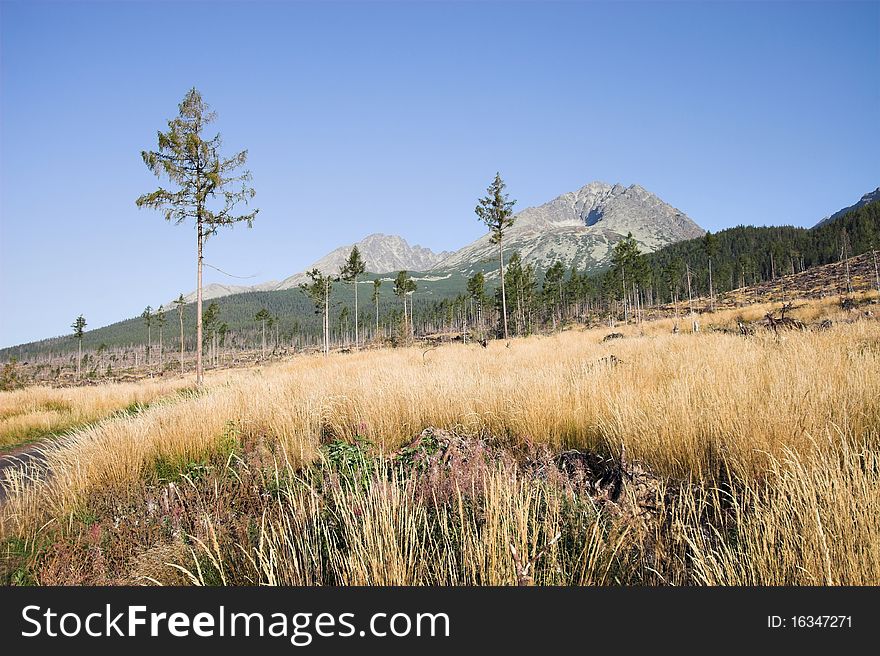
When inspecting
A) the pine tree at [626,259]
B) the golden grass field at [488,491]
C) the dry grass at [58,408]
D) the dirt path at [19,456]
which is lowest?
the dirt path at [19,456]

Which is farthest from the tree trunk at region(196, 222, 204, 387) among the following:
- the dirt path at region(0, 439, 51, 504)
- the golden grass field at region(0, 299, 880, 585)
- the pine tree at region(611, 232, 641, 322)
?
the pine tree at region(611, 232, 641, 322)

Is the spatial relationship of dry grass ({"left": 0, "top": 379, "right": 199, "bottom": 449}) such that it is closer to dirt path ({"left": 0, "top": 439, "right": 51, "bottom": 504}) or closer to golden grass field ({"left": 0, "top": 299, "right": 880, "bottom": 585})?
dirt path ({"left": 0, "top": 439, "right": 51, "bottom": 504})

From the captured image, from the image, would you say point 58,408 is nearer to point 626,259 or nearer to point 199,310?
point 199,310

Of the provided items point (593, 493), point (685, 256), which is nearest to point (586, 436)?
point (593, 493)

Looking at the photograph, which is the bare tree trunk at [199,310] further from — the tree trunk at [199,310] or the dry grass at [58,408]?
the dry grass at [58,408]

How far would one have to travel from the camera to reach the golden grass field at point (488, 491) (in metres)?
1.85

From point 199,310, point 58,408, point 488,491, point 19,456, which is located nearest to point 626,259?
point 199,310

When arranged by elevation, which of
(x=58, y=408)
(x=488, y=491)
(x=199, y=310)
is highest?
(x=199, y=310)

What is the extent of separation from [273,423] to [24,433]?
10712 mm

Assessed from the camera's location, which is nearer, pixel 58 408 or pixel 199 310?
pixel 58 408

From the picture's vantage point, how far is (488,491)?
2.30 m

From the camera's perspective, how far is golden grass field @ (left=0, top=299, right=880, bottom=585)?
1849 millimetres

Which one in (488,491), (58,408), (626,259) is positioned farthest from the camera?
(626,259)

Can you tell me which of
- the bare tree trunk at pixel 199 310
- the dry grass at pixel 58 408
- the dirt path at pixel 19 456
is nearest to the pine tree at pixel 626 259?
the bare tree trunk at pixel 199 310
